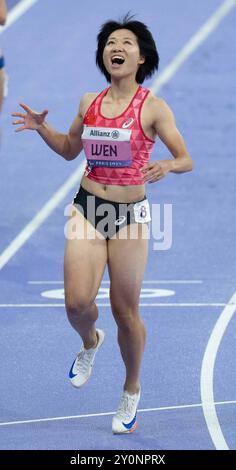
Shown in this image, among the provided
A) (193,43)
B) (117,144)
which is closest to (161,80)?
(193,43)

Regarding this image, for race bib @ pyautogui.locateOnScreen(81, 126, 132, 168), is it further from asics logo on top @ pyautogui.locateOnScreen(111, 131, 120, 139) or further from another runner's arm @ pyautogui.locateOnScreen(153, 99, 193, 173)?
another runner's arm @ pyautogui.locateOnScreen(153, 99, 193, 173)

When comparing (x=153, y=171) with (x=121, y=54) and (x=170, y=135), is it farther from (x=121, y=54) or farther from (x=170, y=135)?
(x=121, y=54)

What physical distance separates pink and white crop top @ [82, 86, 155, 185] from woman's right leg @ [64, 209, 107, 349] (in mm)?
358

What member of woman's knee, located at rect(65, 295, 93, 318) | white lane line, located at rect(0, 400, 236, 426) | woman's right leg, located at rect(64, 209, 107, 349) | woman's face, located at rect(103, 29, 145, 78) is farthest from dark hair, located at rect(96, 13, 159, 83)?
white lane line, located at rect(0, 400, 236, 426)

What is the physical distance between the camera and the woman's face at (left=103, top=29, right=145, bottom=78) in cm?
838

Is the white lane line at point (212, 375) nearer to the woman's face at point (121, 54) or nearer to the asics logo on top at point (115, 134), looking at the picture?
the asics logo on top at point (115, 134)

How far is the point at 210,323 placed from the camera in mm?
11211

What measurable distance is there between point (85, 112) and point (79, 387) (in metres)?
1.95

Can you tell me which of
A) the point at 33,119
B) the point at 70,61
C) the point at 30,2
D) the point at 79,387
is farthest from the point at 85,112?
the point at 30,2

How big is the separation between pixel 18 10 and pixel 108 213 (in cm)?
1292

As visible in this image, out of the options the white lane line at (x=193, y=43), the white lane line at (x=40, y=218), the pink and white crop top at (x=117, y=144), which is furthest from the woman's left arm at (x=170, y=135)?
the white lane line at (x=193, y=43)

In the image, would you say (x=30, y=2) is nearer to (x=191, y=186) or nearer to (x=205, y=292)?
(x=191, y=186)

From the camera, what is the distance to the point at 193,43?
1966 centimetres

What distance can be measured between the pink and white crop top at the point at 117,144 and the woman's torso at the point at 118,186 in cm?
3
